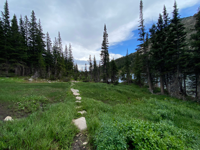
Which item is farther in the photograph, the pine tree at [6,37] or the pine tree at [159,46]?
the pine tree at [6,37]

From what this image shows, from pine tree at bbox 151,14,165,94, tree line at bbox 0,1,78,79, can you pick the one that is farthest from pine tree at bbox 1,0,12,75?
pine tree at bbox 151,14,165,94

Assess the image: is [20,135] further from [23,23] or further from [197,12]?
[23,23]

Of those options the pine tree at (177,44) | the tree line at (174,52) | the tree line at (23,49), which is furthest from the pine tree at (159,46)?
the tree line at (23,49)

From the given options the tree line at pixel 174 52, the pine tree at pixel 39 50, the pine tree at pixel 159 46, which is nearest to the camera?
the tree line at pixel 174 52

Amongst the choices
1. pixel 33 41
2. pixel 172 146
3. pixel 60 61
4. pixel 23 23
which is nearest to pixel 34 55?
Result: pixel 33 41

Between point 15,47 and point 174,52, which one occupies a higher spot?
point 15,47

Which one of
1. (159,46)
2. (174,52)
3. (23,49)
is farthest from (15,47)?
(174,52)

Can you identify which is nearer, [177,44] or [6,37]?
[177,44]

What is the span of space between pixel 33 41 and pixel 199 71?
4078 cm

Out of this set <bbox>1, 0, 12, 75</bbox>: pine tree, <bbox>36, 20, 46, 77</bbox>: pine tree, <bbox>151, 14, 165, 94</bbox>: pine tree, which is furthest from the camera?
<bbox>36, 20, 46, 77</bbox>: pine tree

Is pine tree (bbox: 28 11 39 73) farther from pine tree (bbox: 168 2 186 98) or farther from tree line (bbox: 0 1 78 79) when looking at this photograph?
pine tree (bbox: 168 2 186 98)

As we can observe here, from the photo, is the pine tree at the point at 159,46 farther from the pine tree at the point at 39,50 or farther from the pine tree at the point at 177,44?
the pine tree at the point at 39,50

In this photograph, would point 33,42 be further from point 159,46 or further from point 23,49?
point 159,46

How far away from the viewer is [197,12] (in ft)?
35.9
